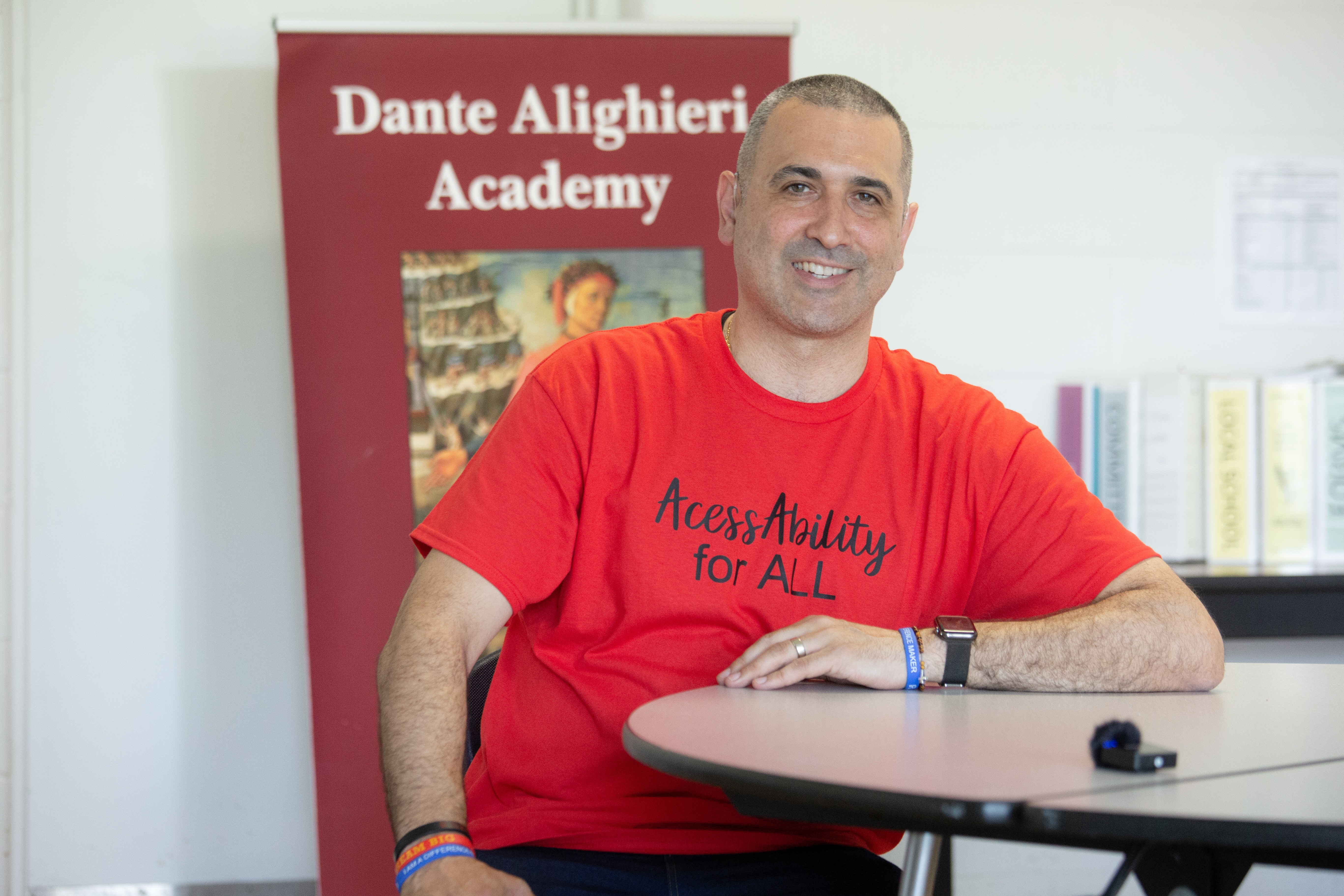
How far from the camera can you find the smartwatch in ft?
4.23

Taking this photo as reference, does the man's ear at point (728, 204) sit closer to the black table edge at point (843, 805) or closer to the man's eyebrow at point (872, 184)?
the man's eyebrow at point (872, 184)

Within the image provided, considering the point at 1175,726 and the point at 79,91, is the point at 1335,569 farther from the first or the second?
the point at 79,91

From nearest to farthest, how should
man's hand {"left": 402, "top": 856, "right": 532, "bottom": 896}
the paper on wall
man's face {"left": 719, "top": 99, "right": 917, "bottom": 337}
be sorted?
man's hand {"left": 402, "top": 856, "right": 532, "bottom": 896} → man's face {"left": 719, "top": 99, "right": 917, "bottom": 337} → the paper on wall

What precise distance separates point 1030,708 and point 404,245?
1.64m

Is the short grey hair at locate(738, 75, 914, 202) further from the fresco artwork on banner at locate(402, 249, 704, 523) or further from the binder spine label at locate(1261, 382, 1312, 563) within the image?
the binder spine label at locate(1261, 382, 1312, 563)

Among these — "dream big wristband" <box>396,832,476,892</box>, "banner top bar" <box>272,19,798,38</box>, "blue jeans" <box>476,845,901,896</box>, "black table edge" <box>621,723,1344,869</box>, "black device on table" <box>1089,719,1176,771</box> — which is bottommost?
"blue jeans" <box>476,845,901,896</box>

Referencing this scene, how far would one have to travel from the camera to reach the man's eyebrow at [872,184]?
63.2 inches

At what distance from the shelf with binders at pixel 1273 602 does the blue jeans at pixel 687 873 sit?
4.12ft

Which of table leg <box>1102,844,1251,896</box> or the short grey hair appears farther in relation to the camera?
the short grey hair

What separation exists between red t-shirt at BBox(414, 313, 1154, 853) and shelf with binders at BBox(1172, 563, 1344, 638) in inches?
37.0

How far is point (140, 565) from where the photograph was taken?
2564mm

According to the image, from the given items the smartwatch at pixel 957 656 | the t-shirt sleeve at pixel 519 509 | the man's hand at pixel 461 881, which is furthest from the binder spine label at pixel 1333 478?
the man's hand at pixel 461 881

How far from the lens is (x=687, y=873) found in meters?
1.29

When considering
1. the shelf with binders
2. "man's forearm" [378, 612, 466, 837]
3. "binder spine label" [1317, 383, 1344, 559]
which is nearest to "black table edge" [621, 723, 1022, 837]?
"man's forearm" [378, 612, 466, 837]
